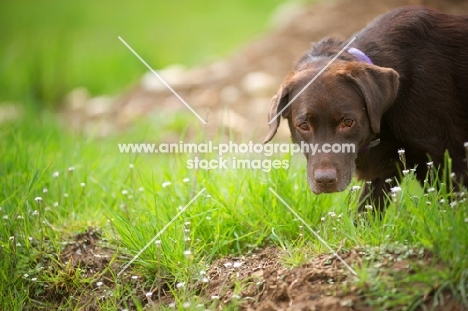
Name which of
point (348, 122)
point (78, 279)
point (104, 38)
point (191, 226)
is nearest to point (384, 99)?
point (348, 122)

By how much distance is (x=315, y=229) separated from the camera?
386 centimetres

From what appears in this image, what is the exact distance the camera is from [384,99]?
12.1 ft

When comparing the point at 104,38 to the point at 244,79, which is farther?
the point at 104,38

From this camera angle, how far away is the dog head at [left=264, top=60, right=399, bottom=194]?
3674mm

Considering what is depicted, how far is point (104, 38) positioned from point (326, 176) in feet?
37.4

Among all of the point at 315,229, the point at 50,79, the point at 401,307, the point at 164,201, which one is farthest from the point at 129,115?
the point at 401,307

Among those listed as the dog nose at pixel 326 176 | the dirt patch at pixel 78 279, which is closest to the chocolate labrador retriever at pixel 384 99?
the dog nose at pixel 326 176

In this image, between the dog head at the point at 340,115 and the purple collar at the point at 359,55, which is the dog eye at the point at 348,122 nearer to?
the dog head at the point at 340,115

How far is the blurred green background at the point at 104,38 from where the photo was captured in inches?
399

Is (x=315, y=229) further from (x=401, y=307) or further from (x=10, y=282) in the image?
(x=10, y=282)

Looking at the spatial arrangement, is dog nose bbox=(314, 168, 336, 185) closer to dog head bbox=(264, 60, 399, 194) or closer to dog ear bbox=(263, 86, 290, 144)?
dog head bbox=(264, 60, 399, 194)

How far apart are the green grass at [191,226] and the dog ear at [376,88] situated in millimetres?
476

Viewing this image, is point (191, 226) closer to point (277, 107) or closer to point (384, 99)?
point (277, 107)

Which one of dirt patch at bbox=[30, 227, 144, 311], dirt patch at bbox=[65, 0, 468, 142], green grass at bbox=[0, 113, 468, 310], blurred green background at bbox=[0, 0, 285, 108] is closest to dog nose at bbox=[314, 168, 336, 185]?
green grass at bbox=[0, 113, 468, 310]
